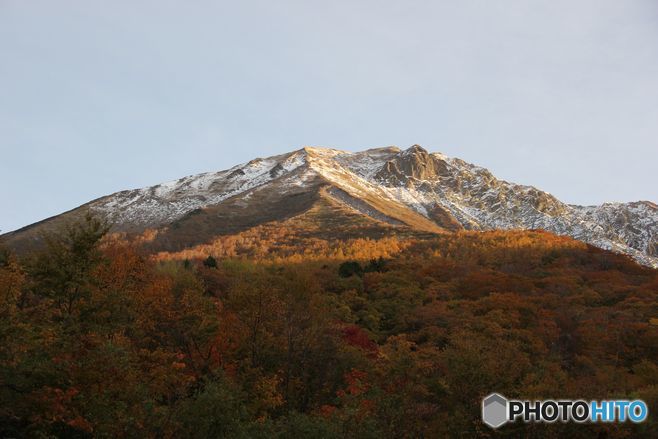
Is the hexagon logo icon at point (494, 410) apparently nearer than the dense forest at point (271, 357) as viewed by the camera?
No

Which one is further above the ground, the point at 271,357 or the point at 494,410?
the point at 271,357

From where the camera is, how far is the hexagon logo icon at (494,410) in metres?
27.0

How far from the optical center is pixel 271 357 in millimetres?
37531

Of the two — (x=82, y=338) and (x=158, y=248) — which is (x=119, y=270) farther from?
(x=158, y=248)

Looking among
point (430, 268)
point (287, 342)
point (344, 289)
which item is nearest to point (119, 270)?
point (287, 342)

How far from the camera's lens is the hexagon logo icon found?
27.0 m

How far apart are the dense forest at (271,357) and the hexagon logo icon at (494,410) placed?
0.39 meters

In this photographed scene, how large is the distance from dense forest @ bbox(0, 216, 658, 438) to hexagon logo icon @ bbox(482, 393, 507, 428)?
0.39 meters

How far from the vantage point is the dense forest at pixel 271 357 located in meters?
23.2

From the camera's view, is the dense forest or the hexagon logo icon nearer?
the dense forest

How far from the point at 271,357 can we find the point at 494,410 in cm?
1556

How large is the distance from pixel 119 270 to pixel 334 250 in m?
85.8

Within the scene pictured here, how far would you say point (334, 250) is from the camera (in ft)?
430

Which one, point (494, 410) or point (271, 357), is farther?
point (271, 357)
